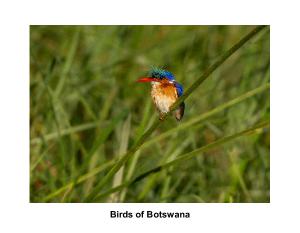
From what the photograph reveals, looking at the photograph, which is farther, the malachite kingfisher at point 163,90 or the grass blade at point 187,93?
the malachite kingfisher at point 163,90

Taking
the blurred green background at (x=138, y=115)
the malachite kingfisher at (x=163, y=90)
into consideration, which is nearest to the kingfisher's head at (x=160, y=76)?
the malachite kingfisher at (x=163, y=90)

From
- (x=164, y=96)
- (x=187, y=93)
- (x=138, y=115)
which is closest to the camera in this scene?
(x=187, y=93)

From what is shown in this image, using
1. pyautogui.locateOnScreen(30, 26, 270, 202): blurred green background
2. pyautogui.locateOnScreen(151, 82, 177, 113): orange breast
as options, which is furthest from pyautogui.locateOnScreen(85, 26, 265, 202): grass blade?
pyautogui.locateOnScreen(151, 82, 177, 113): orange breast

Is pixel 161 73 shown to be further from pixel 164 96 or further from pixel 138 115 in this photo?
pixel 138 115

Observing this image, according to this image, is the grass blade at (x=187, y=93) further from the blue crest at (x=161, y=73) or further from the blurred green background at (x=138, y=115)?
the blue crest at (x=161, y=73)

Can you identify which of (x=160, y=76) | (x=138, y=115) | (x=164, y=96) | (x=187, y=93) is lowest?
(x=187, y=93)

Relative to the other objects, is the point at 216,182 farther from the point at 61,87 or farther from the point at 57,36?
the point at 57,36

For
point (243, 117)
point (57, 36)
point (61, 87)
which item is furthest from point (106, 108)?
point (57, 36)

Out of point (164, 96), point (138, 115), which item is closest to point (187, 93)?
point (164, 96)
